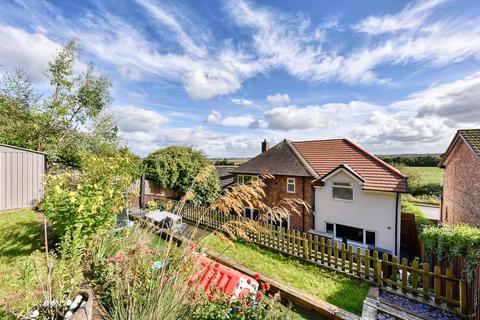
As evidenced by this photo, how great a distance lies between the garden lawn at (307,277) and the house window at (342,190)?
269 inches

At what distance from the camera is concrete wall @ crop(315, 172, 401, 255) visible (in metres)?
11.9

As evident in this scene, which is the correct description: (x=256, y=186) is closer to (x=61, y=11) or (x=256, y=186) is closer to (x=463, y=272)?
(x=463, y=272)

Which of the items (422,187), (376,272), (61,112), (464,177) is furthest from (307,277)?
(422,187)

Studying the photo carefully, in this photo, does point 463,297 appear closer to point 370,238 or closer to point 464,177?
point 464,177

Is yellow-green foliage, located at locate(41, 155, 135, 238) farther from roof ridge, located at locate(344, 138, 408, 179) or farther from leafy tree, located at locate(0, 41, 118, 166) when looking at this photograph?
roof ridge, located at locate(344, 138, 408, 179)

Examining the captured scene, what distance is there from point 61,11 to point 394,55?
1133 centimetres

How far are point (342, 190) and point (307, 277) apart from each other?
7.96 m

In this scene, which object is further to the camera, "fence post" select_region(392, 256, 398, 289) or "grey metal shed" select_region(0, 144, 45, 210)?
"grey metal shed" select_region(0, 144, 45, 210)

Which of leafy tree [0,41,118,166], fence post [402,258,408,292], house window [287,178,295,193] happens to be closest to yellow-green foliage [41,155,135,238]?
fence post [402,258,408,292]

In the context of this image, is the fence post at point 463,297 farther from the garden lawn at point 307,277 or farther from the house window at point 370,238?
the house window at point 370,238

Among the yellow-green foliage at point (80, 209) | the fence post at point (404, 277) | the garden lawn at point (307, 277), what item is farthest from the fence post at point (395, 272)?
the yellow-green foliage at point (80, 209)

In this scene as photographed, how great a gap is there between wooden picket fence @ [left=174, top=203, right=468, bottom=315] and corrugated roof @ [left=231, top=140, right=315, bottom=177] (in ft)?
22.5

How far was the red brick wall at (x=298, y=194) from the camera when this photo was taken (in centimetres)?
1488

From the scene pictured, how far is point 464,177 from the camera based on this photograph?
33.7 feet
